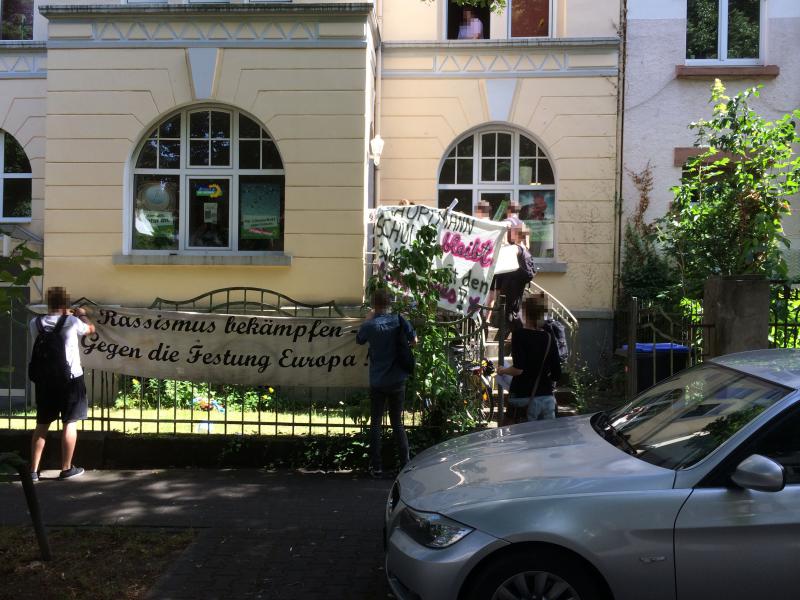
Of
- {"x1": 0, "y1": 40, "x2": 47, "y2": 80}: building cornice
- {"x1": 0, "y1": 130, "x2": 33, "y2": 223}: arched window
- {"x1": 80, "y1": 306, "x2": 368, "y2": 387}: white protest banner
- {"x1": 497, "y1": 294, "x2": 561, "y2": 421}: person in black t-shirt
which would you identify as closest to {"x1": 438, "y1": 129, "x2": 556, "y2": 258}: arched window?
{"x1": 80, "y1": 306, "x2": 368, "y2": 387}: white protest banner

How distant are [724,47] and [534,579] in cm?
1103

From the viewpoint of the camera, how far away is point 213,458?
7.54 metres

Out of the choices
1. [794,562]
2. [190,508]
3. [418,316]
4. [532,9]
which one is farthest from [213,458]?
[532,9]

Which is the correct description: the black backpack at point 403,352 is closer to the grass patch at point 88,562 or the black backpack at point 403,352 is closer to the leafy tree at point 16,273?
the grass patch at point 88,562

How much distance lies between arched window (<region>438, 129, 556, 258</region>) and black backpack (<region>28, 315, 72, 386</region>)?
22.7 feet

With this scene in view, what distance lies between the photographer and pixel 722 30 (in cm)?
1226

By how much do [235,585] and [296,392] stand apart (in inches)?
144

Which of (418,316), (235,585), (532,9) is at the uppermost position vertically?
(532,9)

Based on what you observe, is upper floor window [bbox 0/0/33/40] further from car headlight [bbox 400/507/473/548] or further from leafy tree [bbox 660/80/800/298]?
car headlight [bbox 400/507/473/548]

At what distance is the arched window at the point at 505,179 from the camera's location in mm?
12383

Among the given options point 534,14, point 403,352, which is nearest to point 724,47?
point 534,14

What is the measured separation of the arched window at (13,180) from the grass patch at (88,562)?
313 inches

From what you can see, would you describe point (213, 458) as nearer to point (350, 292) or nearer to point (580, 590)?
point (350, 292)

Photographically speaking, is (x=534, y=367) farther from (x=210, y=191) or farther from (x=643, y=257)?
(x=210, y=191)
